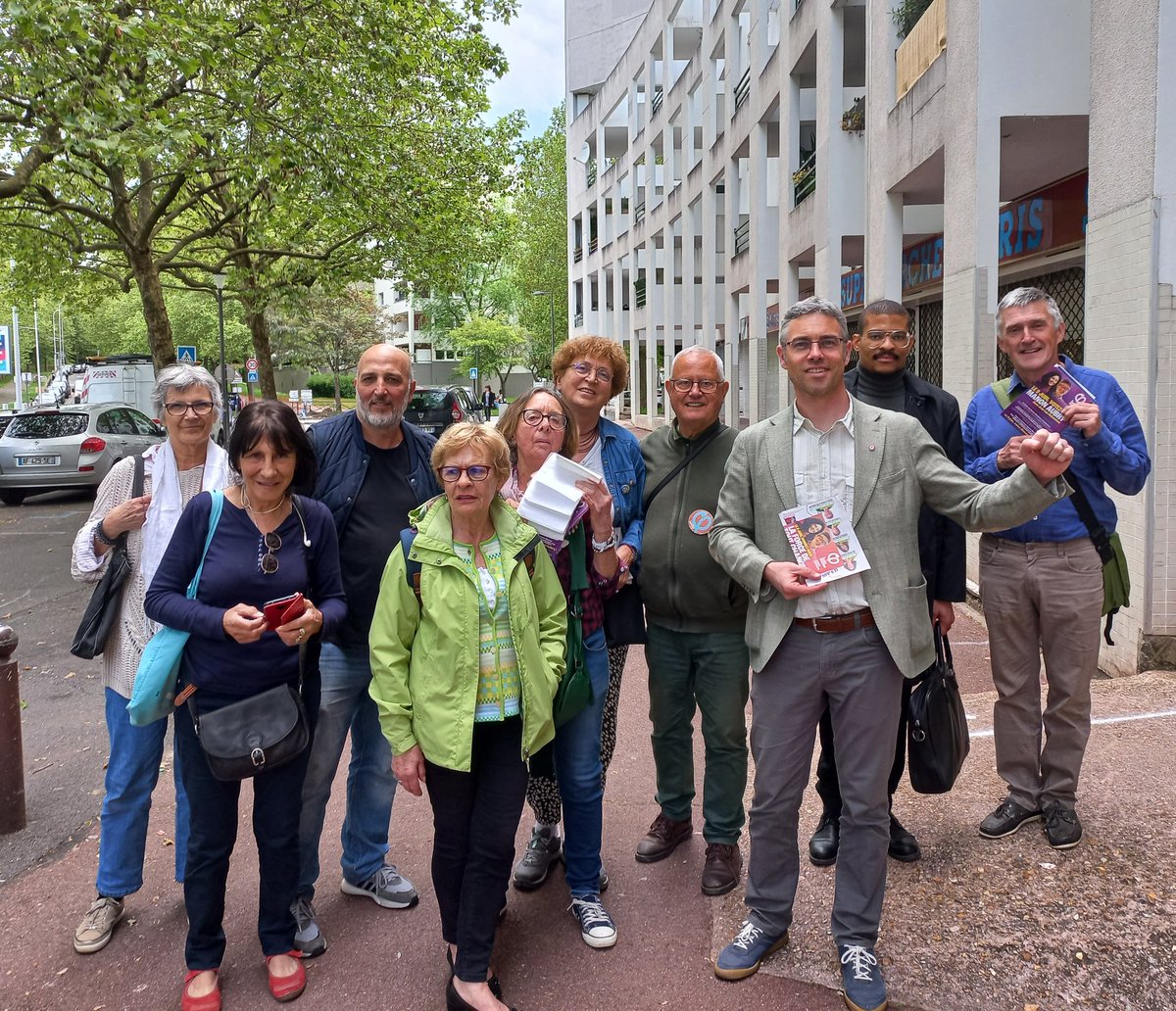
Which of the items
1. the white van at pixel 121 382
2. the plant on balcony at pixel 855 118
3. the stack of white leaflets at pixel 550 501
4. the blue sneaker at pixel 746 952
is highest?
the plant on balcony at pixel 855 118

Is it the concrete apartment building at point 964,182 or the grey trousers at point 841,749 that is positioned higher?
the concrete apartment building at point 964,182

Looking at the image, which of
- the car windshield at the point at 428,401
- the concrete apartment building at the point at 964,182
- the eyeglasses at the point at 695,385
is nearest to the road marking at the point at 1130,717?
the concrete apartment building at the point at 964,182

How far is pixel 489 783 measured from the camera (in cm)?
310

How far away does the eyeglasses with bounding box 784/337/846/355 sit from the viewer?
308 centimetres

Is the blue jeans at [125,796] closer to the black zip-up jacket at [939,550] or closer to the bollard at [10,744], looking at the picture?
the bollard at [10,744]

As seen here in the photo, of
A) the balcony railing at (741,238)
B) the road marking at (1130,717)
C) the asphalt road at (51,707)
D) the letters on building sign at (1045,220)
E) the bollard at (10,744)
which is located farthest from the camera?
the balcony railing at (741,238)

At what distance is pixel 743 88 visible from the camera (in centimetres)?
2236


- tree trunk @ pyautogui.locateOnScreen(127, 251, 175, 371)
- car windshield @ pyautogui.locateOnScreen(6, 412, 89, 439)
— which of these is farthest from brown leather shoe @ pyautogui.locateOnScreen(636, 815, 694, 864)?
car windshield @ pyautogui.locateOnScreen(6, 412, 89, 439)

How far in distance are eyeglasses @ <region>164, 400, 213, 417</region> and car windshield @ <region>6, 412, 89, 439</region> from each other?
53.1 ft

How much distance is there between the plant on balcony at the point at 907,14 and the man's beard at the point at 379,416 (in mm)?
9593

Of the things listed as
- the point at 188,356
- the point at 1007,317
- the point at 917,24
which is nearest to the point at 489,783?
the point at 1007,317

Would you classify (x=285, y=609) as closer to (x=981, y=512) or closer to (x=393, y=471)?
(x=393, y=471)

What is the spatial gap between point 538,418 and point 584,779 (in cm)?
133

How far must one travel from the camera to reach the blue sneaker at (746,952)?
126 inches
